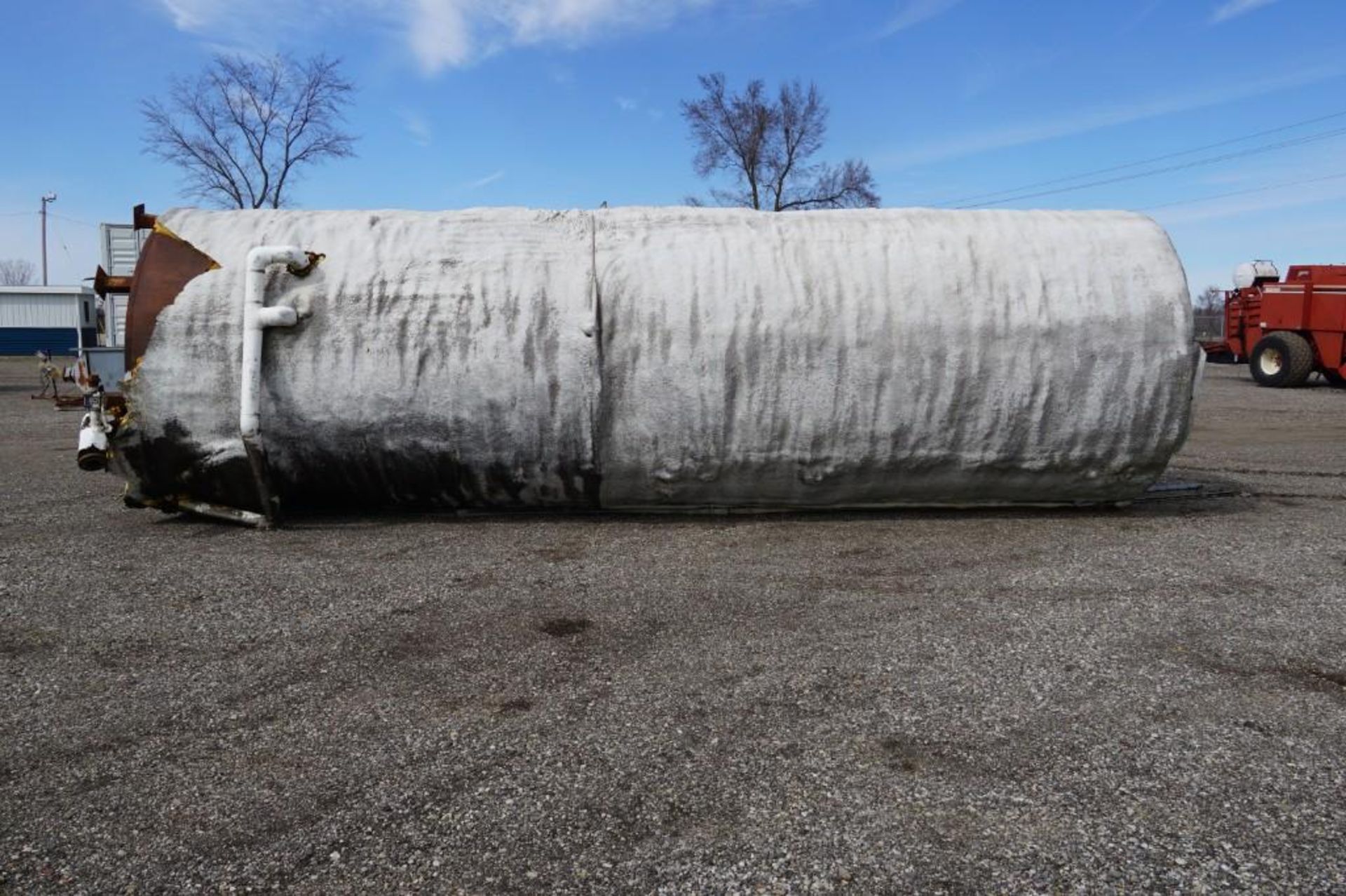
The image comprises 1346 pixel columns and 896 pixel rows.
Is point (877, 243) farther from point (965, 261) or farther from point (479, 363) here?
point (479, 363)

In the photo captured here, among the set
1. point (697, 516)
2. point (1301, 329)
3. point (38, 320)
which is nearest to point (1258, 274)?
point (1301, 329)

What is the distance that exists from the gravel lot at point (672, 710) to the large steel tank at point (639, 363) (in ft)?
1.31

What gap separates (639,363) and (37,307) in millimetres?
46102

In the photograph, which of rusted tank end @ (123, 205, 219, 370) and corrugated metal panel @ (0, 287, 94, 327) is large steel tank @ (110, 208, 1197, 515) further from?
corrugated metal panel @ (0, 287, 94, 327)

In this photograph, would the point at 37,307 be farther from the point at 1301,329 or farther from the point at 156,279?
the point at 1301,329

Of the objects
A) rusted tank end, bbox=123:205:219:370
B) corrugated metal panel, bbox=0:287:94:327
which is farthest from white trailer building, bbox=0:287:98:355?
rusted tank end, bbox=123:205:219:370

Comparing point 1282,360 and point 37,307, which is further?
point 37,307

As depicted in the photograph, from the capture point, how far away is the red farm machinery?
17.4m

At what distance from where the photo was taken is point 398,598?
168 inches

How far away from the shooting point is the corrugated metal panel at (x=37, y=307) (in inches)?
1630

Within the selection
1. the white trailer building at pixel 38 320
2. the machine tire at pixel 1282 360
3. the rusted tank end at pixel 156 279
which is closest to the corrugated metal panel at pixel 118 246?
the rusted tank end at pixel 156 279

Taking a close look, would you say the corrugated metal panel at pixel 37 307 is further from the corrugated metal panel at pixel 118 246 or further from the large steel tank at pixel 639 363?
the large steel tank at pixel 639 363

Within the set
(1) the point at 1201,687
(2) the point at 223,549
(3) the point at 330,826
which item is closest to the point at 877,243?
(1) the point at 1201,687

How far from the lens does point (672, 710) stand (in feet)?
10.2
